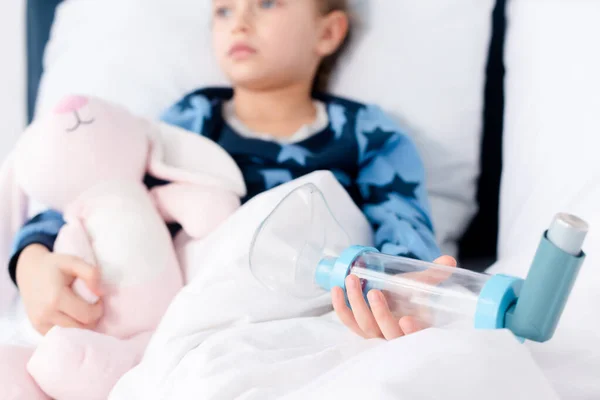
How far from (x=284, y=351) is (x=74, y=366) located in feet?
0.73

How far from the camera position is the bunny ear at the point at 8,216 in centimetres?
82

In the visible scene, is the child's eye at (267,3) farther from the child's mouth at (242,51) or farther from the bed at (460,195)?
the bed at (460,195)

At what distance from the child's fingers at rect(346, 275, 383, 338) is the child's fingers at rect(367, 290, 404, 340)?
0.02 m

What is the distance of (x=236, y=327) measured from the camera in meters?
0.61

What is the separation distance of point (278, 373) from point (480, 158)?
72 centimetres

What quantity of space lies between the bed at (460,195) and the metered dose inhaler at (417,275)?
0.03 m

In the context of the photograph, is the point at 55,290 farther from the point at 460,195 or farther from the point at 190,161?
the point at 460,195

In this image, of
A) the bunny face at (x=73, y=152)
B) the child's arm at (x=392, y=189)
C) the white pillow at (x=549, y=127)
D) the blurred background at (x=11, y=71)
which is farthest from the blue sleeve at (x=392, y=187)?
the blurred background at (x=11, y=71)

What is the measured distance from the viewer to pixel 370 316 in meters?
0.55

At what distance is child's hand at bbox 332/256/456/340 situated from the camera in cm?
53

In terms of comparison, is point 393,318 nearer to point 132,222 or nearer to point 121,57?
point 132,222

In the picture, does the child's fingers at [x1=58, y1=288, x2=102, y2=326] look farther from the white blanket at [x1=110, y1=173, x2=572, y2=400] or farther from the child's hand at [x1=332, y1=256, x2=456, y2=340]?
the child's hand at [x1=332, y1=256, x2=456, y2=340]

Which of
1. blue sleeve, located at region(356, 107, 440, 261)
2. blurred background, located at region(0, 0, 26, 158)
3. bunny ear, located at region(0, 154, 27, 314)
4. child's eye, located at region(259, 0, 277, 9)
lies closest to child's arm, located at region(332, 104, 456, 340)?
blue sleeve, located at region(356, 107, 440, 261)

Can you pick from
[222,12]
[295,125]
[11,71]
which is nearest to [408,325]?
[295,125]
